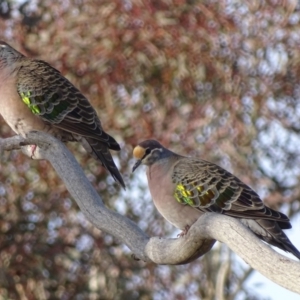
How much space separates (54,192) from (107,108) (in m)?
0.76

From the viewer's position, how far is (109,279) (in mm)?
10422

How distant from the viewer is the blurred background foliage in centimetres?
995

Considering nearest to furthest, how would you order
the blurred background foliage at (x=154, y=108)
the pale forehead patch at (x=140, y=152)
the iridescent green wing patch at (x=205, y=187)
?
the iridescent green wing patch at (x=205, y=187) → the pale forehead patch at (x=140, y=152) → the blurred background foliage at (x=154, y=108)

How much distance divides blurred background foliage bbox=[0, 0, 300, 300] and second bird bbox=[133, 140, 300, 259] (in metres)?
2.35

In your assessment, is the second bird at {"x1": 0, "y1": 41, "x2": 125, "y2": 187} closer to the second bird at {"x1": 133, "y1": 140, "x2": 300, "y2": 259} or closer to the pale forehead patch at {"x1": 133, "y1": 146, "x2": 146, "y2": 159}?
the pale forehead patch at {"x1": 133, "y1": 146, "x2": 146, "y2": 159}

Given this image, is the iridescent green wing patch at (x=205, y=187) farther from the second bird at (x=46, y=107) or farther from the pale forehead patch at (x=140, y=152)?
the second bird at (x=46, y=107)

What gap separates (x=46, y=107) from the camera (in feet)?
27.3

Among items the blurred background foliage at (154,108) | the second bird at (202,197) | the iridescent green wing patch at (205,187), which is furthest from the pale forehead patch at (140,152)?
the blurred background foliage at (154,108)

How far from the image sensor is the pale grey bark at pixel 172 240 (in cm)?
557

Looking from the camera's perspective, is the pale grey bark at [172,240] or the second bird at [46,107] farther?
the second bird at [46,107]

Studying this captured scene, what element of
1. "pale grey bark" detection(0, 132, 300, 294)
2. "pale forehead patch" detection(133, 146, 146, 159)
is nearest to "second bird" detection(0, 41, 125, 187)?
"pale forehead patch" detection(133, 146, 146, 159)

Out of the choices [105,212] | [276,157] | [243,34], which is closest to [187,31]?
[243,34]

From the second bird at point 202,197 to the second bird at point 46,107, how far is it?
66 cm

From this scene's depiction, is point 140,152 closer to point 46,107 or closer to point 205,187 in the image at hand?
point 205,187
